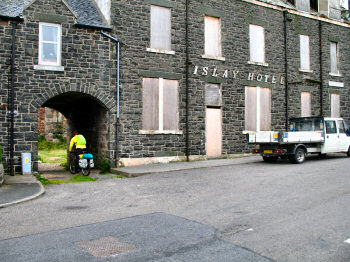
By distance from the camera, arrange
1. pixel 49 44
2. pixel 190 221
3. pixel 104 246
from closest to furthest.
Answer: pixel 104 246 < pixel 190 221 < pixel 49 44

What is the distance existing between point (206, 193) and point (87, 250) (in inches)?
190

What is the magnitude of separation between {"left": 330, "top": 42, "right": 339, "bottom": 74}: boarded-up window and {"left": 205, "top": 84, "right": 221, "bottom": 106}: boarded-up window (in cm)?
945

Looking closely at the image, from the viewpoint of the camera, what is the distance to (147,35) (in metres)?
15.7

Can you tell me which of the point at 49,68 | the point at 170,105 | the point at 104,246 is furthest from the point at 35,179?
the point at 104,246

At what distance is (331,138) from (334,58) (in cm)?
875

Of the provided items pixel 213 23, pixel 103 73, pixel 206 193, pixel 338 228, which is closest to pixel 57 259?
pixel 338 228

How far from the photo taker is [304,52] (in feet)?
69.4

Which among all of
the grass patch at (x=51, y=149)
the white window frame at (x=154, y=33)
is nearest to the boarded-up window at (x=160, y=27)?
the white window frame at (x=154, y=33)

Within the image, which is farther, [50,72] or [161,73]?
[161,73]

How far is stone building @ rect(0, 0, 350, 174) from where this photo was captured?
44.2ft

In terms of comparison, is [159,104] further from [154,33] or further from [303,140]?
[303,140]

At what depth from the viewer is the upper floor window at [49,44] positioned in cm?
1373

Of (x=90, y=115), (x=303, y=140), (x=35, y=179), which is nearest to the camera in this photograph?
(x=35, y=179)

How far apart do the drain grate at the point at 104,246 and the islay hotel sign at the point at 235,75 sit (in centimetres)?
1223
